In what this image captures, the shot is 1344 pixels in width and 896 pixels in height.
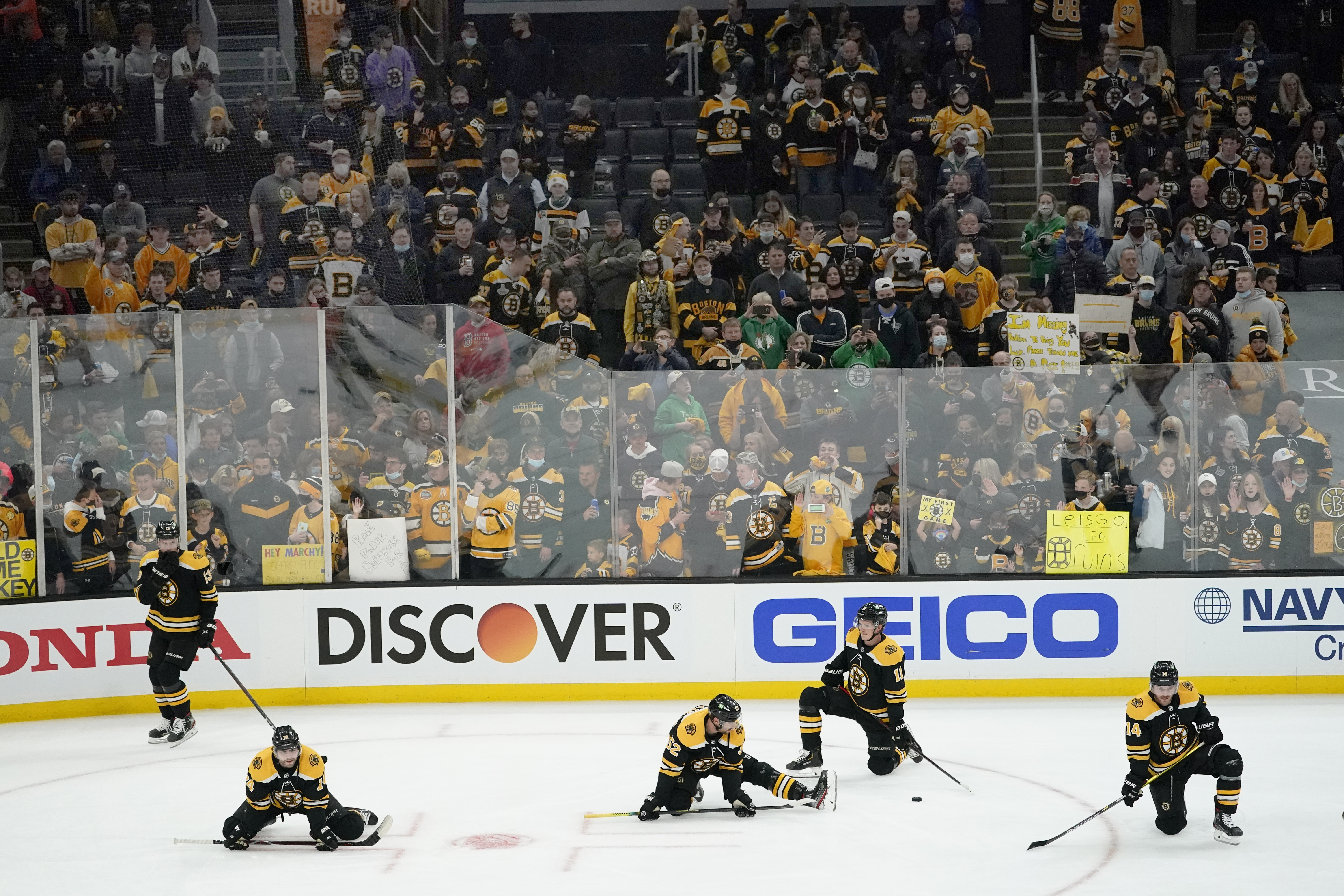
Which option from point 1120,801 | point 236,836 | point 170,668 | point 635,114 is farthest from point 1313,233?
point 236,836

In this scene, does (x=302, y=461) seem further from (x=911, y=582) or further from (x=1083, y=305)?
(x=1083, y=305)

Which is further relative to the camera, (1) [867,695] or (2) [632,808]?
(1) [867,695]

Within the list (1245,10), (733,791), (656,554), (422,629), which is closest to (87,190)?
(422,629)

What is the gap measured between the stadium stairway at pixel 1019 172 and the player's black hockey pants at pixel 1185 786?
8042 mm

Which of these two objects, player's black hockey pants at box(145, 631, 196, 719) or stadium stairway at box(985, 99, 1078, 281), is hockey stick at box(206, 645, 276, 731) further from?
stadium stairway at box(985, 99, 1078, 281)

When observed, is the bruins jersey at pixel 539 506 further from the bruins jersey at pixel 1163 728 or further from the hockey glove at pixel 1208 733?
the hockey glove at pixel 1208 733

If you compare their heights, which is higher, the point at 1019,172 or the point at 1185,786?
the point at 1019,172

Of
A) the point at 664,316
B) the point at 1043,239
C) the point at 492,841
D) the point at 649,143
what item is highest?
the point at 649,143

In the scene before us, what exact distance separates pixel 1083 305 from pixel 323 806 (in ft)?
23.1

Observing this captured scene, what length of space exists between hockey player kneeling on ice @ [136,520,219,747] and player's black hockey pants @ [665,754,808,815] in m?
3.58

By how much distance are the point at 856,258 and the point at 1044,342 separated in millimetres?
2654

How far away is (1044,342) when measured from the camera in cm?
1055

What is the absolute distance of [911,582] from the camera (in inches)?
410

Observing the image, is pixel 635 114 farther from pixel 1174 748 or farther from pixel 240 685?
pixel 1174 748
